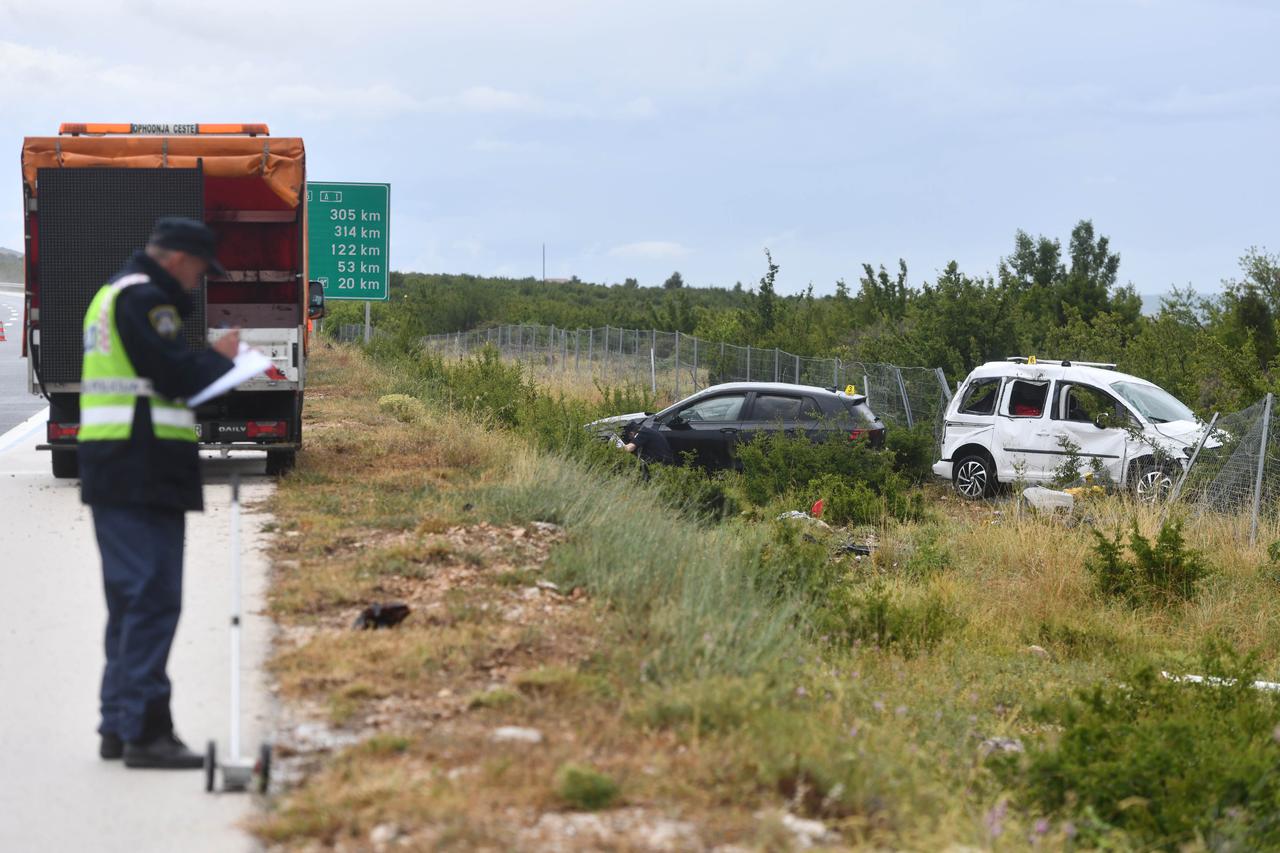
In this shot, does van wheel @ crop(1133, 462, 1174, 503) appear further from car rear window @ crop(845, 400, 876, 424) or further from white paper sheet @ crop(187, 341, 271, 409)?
white paper sheet @ crop(187, 341, 271, 409)

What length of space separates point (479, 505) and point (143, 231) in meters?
4.61

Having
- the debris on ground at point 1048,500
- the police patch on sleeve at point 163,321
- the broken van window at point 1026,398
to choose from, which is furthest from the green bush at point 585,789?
the broken van window at point 1026,398

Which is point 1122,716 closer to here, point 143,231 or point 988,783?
point 988,783

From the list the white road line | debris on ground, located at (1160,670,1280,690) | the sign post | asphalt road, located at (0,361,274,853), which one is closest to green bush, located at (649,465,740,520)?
asphalt road, located at (0,361,274,853)

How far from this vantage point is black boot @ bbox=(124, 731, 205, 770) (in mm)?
5602

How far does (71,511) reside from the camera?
12.6 m

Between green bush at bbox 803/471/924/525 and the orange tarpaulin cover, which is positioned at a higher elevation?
the orange tarpaulin cover

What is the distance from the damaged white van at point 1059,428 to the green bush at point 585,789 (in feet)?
42.0

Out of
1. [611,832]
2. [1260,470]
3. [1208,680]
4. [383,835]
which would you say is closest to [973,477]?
[1260,470]

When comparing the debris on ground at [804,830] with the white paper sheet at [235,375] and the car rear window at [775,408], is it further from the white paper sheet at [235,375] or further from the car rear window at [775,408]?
the car rear window at [775,408]

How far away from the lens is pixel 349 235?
1186 inches

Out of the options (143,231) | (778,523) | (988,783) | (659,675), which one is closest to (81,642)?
(659,675)

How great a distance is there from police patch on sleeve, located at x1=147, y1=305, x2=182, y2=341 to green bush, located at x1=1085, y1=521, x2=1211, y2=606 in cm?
883

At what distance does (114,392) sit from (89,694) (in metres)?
1.87
